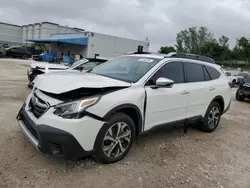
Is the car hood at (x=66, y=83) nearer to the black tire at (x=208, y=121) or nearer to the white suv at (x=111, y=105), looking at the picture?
the white suv at (x=111, y=105)

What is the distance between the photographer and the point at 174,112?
436 cm

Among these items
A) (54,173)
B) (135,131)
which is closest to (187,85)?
(135,131)

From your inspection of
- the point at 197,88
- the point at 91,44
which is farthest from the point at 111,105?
the point at 91,44

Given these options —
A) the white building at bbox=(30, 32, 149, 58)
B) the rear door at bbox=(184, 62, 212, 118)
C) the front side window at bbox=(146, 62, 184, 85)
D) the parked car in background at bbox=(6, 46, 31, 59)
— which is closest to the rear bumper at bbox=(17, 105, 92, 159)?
the front side window at bbox=(146, 62, 184, 85)

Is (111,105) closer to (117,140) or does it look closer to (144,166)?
(117,140)

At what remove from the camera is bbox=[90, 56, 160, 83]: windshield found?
4.01 meters

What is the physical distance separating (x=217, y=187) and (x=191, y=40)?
76.5m

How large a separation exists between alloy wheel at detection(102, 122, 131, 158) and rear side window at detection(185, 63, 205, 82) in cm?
190

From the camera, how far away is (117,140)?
3.50 meters

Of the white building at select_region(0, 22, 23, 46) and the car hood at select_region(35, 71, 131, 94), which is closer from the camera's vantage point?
the car hood at select_region(35, 71, 131, 94)

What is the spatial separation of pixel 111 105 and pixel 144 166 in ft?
3.63

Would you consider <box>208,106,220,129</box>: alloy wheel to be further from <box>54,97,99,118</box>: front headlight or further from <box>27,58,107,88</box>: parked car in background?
<box>27,58,107,88</box>: parked car in background

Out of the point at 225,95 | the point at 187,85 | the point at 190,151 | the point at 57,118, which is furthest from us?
the point at 225,95

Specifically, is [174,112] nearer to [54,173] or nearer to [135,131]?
[135,131]
